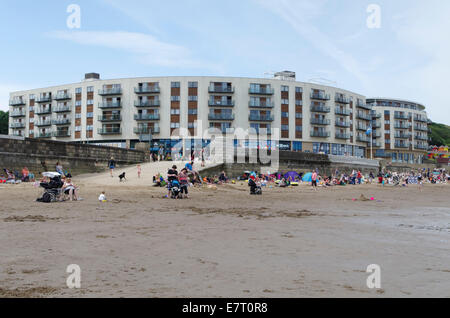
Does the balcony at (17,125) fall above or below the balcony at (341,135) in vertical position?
above

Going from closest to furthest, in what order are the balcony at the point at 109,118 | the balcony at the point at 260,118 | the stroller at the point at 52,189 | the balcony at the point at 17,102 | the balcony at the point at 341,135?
the stroller at the point at 52,189, the balcony at the point at 260,118, the balcony at the point at 109,118, the balcony at the point at 341,135, the balcony at the point at 17,102

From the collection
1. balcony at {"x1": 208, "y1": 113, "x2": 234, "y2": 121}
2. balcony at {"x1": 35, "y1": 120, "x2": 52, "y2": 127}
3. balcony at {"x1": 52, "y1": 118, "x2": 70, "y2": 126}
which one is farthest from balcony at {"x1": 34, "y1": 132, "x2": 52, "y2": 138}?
balcony at {"x1": 208, "y1": 113, "x2": 234, "y2": 121}

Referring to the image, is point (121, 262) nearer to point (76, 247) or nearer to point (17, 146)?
point (76, 247)

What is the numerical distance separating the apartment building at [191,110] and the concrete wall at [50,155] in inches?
1149

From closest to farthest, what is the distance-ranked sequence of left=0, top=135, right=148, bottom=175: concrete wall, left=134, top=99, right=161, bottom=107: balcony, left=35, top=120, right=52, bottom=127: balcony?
left=0, top=135, right=148, bottom=175: concrete wall, left=134, top=99, right=161, bottom=107: balcony, left=35, top=120, right=52, bottom=127: balcony

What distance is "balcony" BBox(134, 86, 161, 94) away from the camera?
65.8 metres

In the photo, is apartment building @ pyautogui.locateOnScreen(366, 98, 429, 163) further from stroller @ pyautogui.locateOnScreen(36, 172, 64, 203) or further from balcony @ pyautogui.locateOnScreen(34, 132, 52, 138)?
stroller @ pyautogui.locateOnScreen(36, 172, 64, 203)

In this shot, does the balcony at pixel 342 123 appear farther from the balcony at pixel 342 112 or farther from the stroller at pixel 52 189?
the stroller at pixel 52 189

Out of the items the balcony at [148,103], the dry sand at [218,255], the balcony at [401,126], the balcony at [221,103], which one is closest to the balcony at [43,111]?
the balcony at [148,103]

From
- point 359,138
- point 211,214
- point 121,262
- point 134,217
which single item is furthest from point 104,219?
point 359,138

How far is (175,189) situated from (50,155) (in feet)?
51.6

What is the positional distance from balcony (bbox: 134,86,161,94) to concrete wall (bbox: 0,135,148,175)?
31616 millimetres

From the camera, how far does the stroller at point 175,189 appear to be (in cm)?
1695
